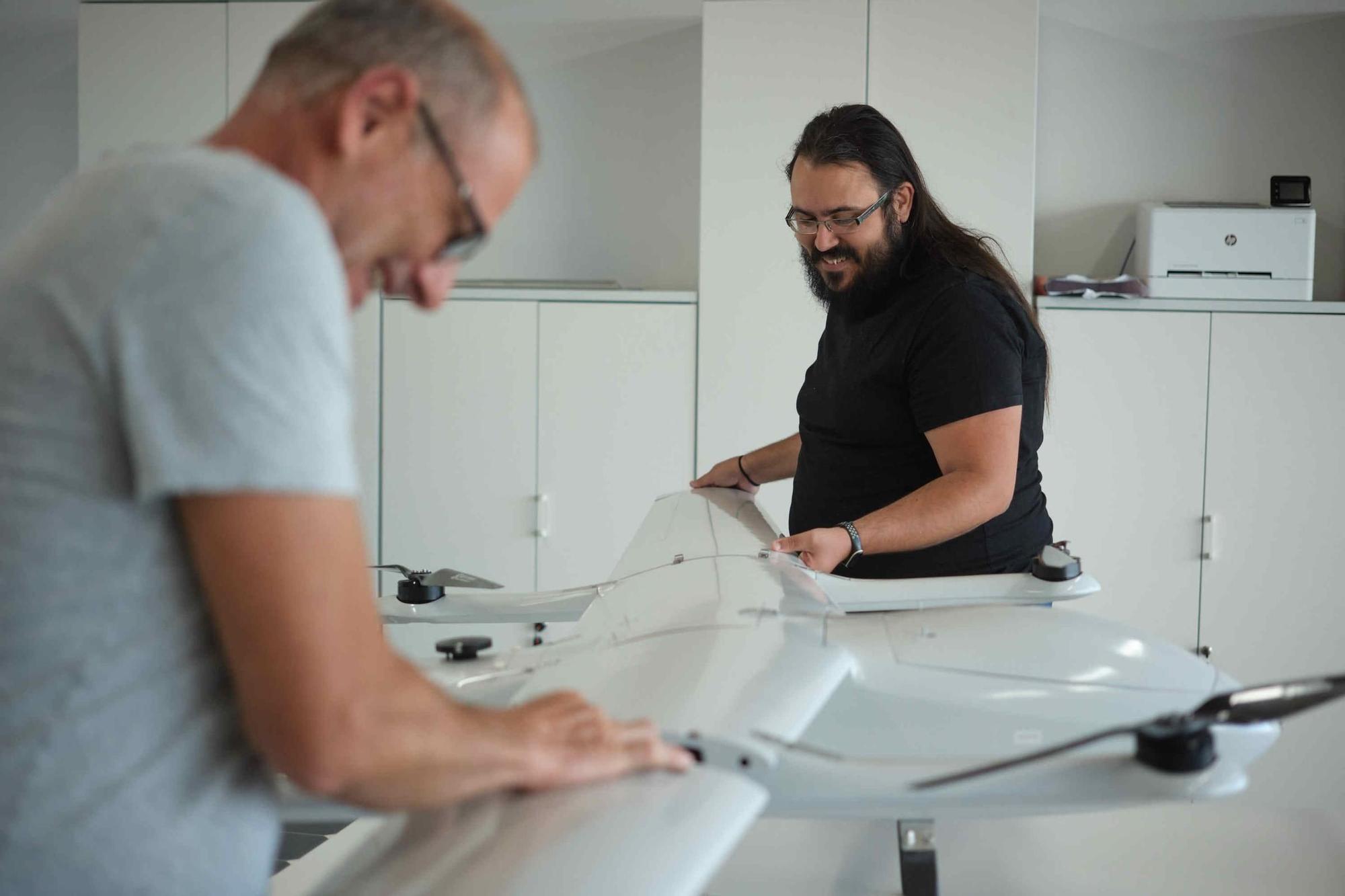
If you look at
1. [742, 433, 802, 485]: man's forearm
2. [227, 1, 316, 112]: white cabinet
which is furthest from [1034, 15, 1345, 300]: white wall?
[227, 1, 316, 112]: white cabinet

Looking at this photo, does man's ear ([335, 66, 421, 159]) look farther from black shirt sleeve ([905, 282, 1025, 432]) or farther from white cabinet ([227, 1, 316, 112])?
white cabinet ([227, 1, 316, 112])

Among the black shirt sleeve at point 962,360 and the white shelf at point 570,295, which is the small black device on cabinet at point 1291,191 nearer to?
the white shelf at point 570,295

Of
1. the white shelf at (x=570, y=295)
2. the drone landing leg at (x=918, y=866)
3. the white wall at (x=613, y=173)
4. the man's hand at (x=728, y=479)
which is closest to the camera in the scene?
the drone landing leg at (x=918, y=866)

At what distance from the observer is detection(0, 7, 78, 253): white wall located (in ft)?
13.7

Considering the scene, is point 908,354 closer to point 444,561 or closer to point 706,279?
point 706,279

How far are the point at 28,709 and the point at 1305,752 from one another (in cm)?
356

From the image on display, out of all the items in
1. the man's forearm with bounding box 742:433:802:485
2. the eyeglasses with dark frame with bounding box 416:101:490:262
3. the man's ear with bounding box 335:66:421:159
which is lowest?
the man's forearm with bounding box 742:433:802:485

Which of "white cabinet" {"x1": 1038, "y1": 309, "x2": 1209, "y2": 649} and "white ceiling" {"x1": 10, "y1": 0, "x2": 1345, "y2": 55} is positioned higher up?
"white ceiling" {"x1": 10, "y1": 0, "x2": 1345, "y2": 55}

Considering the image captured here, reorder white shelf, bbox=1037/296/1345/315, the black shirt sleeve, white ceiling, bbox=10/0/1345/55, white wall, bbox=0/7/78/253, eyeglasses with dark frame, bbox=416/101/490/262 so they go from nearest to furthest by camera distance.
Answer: eyeglasses with dark frame, bbox=416/101/490/262 → the black shirt sleeve → white shelf, bbox=1037/296/1345/315 → white ceiling, bbox=10/0/1345/55 → white wall, bbox=0/7/78/253

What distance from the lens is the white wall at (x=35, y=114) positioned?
164 inches

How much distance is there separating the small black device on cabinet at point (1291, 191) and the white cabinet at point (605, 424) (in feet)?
5.63

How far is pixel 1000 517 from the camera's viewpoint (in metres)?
1.90

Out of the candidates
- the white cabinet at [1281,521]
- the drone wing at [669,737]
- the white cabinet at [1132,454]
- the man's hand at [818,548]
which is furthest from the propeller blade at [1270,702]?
the white cabinet at [1281,521]

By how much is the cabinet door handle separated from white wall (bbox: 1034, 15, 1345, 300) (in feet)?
5.72
